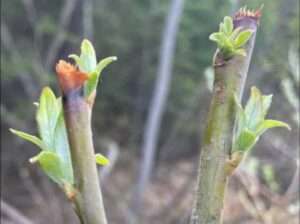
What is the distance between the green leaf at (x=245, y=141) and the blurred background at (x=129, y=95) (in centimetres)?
223

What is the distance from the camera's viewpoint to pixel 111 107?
425cm

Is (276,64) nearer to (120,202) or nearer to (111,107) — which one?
(120,202)

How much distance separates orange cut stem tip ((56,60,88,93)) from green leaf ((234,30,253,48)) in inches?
4.6

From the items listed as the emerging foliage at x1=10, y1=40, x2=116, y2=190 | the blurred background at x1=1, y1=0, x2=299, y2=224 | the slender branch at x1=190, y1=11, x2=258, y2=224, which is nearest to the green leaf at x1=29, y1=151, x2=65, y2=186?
the emerging foliage at x1=10, y1=40, x2=116, y2=190

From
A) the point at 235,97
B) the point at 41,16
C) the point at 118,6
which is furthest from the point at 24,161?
the point at 235,97

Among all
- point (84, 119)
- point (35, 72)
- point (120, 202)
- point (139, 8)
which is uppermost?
point (139, 8)

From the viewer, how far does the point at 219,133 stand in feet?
1.46

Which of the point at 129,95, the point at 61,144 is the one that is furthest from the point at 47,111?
the point at 129,95

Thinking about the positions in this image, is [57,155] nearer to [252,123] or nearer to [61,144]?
[61,144]

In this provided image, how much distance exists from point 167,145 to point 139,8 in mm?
932

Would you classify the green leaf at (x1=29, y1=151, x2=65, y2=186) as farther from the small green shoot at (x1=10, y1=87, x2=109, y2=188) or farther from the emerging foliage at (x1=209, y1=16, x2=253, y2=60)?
the emerging foliage at (x1=209, y1=16, x2=253, y2=60)

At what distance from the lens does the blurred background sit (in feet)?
10.1

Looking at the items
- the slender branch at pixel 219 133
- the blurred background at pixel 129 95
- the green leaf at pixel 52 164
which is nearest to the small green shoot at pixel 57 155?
the green leaf at pixel 52 164

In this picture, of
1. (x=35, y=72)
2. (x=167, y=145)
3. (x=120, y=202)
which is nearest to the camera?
(x=35, y=72)
